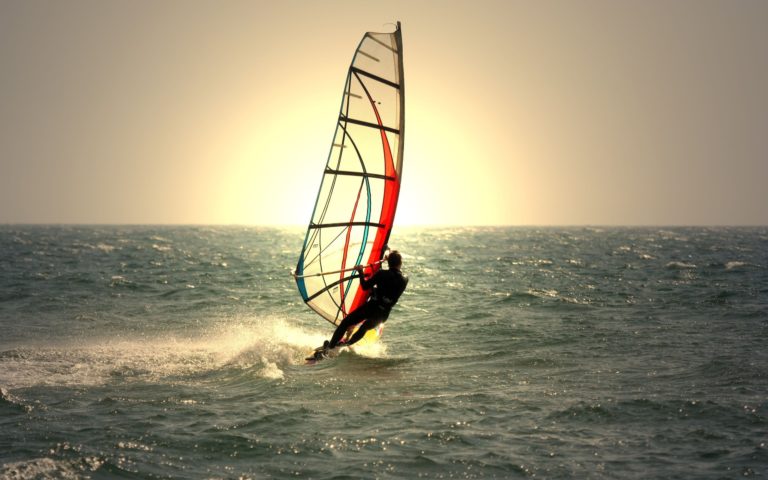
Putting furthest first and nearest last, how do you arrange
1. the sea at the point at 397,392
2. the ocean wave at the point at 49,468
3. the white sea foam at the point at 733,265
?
the white sea foam at the point at 733,265 < the sea at the point at 397,392 < the ocean wave at the point at 49,468

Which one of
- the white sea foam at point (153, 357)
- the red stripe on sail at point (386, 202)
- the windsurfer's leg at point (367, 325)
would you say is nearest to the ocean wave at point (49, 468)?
the white sea foam at point (153, 357)

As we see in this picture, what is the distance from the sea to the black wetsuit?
0.46 metres

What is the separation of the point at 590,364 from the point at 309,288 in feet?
15.1

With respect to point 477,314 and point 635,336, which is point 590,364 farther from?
point 477,314

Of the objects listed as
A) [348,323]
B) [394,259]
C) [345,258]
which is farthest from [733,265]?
[348,323]

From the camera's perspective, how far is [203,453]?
22.9 feet

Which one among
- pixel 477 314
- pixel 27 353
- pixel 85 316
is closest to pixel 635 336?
pixel 477 314

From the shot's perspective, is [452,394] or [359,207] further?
[359,207]

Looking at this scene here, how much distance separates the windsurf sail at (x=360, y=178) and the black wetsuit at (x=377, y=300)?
0.59m

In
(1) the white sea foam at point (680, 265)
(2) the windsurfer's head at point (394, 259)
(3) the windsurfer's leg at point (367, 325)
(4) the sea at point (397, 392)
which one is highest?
(2) the windsurfer's head at point (394, 259)

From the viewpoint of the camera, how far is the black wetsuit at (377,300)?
11.5 meters

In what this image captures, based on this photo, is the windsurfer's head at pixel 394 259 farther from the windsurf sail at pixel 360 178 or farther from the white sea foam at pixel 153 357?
the white sea foam at pixel 153 357

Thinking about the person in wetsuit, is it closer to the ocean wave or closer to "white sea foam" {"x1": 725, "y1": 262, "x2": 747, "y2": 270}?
the ocean wave

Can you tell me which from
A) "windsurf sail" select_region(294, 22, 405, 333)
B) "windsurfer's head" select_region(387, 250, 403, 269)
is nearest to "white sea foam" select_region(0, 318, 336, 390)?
"windsurf sail" select_region(294, 22, 405, 333)
